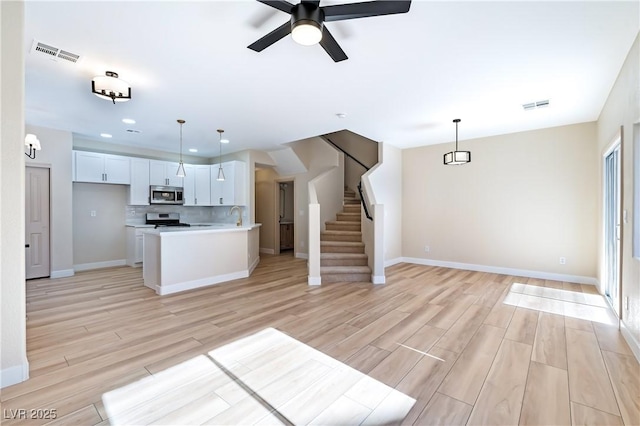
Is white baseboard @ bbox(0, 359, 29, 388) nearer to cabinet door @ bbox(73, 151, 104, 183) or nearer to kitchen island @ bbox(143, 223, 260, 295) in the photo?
kitchen island @ bbox(143, 223, 260, 295)

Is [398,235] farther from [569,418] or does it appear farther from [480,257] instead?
[569,418]

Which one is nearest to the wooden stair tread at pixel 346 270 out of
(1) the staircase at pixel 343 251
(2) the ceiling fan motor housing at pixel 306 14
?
(1) the staircase at pixel 343 251

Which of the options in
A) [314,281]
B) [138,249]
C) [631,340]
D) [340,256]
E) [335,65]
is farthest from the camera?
[138,249]

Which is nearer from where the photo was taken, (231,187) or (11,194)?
(11,194)

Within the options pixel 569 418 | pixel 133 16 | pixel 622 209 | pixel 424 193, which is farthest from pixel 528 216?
pixel 133 16

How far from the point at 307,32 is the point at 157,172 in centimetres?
614

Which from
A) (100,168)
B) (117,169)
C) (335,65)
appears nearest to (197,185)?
(117,169)

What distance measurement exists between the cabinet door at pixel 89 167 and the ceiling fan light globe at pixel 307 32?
5911 millimetres

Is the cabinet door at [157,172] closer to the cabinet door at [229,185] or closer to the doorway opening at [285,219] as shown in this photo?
the cabinet door at [229,185]

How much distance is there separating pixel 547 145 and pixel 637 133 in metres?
2.78

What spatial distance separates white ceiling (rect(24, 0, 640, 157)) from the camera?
84.7 inches

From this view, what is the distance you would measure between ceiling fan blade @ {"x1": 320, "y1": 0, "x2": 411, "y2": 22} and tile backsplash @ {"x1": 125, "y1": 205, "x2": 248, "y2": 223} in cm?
563

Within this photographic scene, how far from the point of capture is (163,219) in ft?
22.9

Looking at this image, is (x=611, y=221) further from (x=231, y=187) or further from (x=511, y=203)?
(x=231, y=187)
